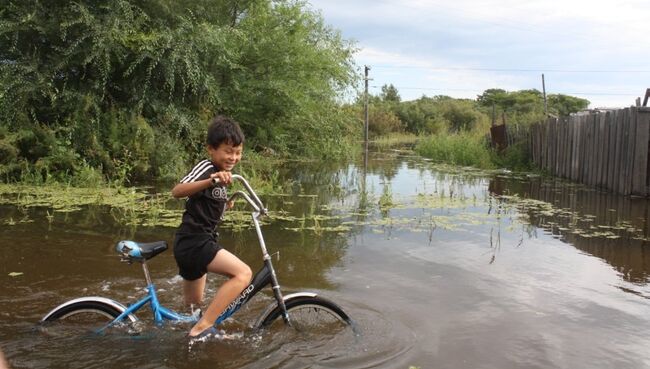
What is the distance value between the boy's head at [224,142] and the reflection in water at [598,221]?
477 cm

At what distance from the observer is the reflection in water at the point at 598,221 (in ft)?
23.4

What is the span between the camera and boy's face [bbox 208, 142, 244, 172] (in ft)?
13.1

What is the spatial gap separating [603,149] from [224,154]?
459 inches

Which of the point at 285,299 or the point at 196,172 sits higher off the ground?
the point at 196,172

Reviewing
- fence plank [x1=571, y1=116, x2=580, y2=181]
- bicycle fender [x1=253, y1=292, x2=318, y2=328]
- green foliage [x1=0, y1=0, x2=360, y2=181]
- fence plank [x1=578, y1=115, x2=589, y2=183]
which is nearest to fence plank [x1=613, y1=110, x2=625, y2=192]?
fence plank [x1=578, y1=115, x2=589, y2=183]

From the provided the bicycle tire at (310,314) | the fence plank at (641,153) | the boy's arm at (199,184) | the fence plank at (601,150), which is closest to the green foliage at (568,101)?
the fence plank at (601,150)

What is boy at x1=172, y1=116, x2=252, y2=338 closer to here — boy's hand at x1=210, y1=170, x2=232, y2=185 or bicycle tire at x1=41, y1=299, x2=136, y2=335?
boy's hand at x1=210, y1=170, x2=232, y2=185

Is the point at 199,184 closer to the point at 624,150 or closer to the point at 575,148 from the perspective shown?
the point at 624,150

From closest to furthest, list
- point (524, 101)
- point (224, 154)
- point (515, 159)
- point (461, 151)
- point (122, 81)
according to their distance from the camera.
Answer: point (224, 154)
point (122, 81)
point (515, 159)
point (461, 151)
point (524, 101)

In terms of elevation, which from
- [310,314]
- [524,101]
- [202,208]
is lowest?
[310,314]

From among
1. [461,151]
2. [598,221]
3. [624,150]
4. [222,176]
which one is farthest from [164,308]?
[461,151]

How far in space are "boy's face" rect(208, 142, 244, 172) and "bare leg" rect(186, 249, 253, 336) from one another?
2.05 feet

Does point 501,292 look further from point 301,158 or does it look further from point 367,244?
point 301,158

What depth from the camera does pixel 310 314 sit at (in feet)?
14.1
